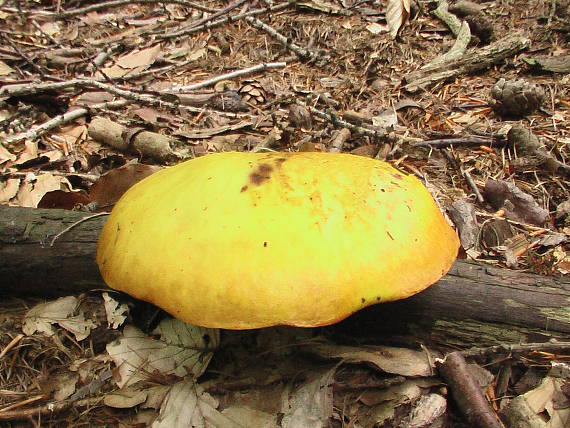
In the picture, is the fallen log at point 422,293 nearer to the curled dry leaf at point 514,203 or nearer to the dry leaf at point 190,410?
the dry leaf at point 190,410

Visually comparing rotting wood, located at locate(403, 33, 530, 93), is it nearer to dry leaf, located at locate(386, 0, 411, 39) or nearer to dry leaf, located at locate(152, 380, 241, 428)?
dry leaf, located at locate(386, 0, 411, 39)

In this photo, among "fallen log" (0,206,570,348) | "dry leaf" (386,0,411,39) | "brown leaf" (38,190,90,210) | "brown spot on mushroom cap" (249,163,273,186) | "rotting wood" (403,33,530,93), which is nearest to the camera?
"brown spot on mushroom cap" (249,163,273,186)

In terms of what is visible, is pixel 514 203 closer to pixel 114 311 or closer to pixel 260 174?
pixel 260 174

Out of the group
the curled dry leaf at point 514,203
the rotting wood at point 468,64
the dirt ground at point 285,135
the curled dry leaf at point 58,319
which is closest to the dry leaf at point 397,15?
the dirt ground at point 285,135

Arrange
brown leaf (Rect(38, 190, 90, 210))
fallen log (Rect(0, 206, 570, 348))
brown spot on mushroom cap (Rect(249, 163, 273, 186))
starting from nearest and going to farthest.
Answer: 1. brown spot on mushroom cap (Rect(249, 163, 273, 186))
2. fallen log (Rect(0, 206, 570, 348))
3. brown leaf (Rect(38, 190, 90, 210))

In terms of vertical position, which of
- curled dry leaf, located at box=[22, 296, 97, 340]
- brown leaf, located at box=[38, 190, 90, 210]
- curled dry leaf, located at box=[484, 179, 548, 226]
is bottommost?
curled dry leaf, located at box=[22, 296, 97, 340]

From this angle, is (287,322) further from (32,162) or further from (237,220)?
(32,162)

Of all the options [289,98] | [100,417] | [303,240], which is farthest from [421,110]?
[100,417]

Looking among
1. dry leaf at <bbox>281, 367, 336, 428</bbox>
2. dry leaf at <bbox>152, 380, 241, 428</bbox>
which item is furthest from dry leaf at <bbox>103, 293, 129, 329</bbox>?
dry leaf at <bbox>281, 367, 336, 428</bbox>
